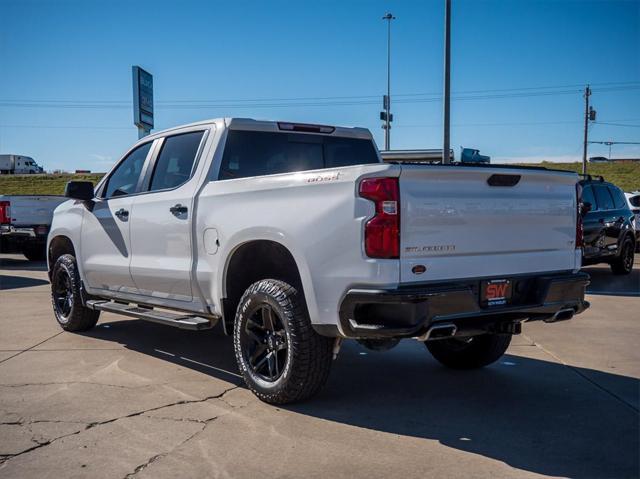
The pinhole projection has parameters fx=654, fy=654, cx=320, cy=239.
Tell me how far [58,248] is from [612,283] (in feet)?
30.1

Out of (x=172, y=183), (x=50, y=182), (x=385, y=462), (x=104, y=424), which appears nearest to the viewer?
(x=385, y=462)

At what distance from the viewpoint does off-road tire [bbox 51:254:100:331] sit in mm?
6883

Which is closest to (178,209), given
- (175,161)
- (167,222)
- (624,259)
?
(167,222)

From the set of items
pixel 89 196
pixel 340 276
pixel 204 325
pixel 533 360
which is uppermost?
pixel 89 196

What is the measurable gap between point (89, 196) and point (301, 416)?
3.46 m

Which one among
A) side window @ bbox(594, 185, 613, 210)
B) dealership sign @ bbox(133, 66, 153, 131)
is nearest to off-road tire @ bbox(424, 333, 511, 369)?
side window @ bbox(594, 185, 613, 210)

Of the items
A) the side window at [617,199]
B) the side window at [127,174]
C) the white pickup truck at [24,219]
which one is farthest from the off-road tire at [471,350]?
the white pickup truck at [24,219]

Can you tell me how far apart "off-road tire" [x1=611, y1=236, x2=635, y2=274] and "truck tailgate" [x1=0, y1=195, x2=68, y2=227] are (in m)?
12.3

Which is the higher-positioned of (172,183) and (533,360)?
(172,183)

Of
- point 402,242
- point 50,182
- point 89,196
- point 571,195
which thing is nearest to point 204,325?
point 402,242

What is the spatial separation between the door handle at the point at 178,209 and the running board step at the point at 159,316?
2.73ft

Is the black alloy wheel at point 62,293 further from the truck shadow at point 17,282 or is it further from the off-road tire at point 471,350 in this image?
the truck shadow at point 17,282

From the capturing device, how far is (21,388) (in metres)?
4.89

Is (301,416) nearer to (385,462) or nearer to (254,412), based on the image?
(254,412)
